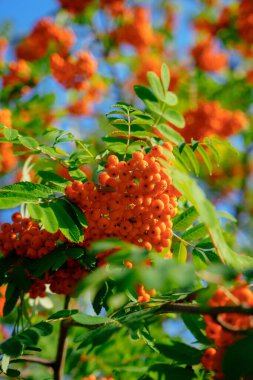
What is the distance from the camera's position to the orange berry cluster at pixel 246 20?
5328 mm

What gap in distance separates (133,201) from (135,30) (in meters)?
5.22

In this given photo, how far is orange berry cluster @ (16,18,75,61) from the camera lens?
5115mm

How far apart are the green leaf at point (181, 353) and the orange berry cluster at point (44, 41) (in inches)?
172

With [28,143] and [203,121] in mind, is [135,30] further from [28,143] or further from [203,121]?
[28,143]

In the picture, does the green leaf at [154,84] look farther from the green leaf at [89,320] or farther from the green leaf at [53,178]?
the green leaf at [89,320]

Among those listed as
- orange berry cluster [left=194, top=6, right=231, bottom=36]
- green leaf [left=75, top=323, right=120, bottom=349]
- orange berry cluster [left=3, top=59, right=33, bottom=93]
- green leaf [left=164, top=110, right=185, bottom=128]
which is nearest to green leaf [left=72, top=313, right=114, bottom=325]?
green leaf [left=75, top=323, right=120, bottom=349]

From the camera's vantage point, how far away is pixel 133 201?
145cm

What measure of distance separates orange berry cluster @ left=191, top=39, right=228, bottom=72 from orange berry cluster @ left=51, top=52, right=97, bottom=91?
2.69 metres

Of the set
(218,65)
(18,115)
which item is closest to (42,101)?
(18,115)

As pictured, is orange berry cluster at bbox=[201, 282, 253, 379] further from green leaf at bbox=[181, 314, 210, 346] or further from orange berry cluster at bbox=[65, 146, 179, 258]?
orange berry cluster at bbox=[65, 146, 179, 258]

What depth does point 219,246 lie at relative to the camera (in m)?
1.19

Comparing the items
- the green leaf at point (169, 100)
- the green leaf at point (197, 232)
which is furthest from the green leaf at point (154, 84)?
the green leaf at point (197, 232)

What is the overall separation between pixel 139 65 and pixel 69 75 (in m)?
2.43

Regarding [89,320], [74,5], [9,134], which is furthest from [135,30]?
[89,320]
